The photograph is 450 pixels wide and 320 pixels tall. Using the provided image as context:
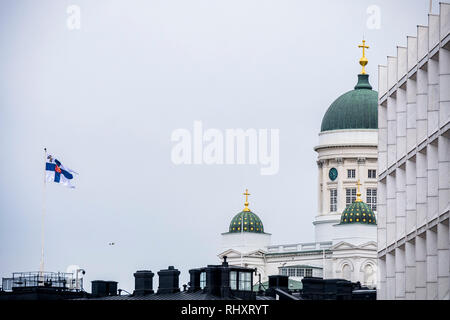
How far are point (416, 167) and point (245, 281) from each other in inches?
2144

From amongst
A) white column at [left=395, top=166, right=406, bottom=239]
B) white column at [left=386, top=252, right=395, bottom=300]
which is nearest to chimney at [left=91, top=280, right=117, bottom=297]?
white column at [left=386, top=252, right=395, bottom=300]

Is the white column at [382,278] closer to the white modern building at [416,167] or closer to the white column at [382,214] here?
the white modern building at [416,167]

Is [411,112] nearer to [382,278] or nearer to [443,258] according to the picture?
[443,258]

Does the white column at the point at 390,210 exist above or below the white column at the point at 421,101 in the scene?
below

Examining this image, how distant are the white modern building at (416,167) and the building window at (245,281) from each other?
44.9m

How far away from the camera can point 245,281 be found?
456 feet

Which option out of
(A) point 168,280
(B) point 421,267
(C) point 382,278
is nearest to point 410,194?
(B) point 421,267

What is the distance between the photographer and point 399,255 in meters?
88.8

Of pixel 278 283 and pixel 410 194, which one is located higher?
pixel 278 283

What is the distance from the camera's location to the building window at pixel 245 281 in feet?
454

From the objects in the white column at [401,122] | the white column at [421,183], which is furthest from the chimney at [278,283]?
the white column at [421,183]
